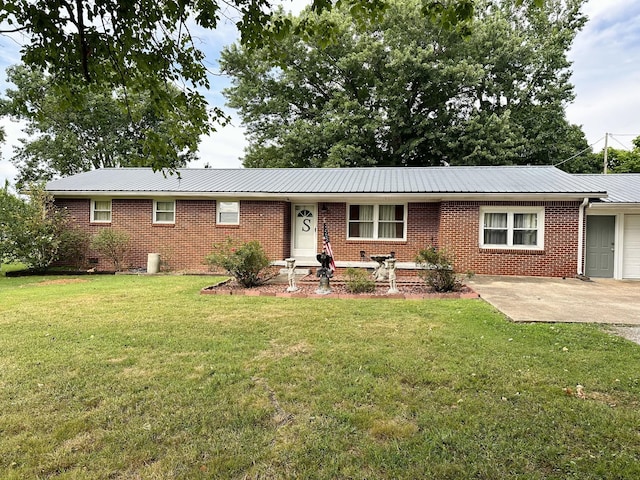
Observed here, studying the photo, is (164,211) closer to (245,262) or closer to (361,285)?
(245,262)

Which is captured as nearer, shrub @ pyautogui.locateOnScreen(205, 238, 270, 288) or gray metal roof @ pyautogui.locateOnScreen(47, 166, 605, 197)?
shrub @ pyautogui.locateOnScreen(205, 238, 270, 288)

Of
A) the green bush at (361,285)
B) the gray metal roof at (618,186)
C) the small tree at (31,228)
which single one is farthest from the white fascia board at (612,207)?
the small tree at (31,228)

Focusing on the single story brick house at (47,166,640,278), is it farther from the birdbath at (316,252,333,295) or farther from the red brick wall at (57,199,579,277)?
the birdbath at (316,252,333,295)

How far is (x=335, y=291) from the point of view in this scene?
898 centimetres

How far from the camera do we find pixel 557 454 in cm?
252

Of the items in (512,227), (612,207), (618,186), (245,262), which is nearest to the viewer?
(245,262)

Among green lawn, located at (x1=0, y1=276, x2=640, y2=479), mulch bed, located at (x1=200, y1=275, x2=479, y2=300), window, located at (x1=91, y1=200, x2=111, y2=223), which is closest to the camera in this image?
green lawn, located at (x1=0, y1=276, x2=640, y2=479)

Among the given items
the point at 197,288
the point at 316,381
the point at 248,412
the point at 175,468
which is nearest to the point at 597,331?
the point at 316,381

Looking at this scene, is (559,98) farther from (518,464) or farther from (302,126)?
(518,464)

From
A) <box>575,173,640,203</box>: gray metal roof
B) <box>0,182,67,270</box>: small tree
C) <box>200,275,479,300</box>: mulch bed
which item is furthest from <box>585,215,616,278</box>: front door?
<box>0,182,67,270</box>: small tree

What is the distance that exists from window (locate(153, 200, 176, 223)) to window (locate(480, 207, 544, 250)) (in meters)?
10.9

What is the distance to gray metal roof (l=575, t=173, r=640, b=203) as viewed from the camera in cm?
1165

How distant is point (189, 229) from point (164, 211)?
1.23 m

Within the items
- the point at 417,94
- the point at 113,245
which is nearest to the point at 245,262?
the point at 113,245
